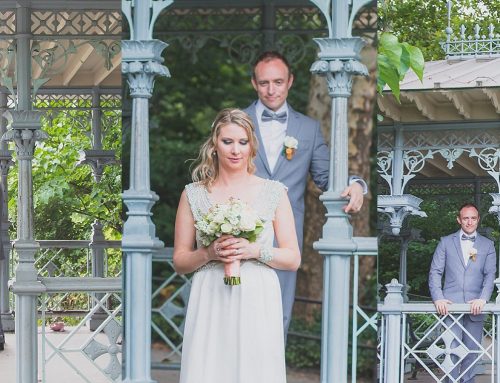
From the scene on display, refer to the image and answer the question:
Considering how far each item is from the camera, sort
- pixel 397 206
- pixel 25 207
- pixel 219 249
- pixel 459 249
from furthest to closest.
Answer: pixel 397 206
pixel 459 249
pixel 25 207
pixel 219 249

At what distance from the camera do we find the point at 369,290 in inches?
260

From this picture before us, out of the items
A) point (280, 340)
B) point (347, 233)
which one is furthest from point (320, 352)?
point (347, 233)

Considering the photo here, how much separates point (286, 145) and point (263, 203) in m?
0.34

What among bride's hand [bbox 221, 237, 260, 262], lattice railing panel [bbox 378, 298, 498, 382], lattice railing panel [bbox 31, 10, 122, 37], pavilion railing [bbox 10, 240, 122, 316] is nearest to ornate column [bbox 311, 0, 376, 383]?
bride's hand [bbox 221, 237, 260, 262]

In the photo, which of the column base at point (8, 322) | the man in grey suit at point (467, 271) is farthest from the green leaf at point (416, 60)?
the column base at point (8, 322)

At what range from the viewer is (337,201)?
6.54 metres

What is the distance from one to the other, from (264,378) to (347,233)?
88cm

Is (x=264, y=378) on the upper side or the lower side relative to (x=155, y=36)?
lower

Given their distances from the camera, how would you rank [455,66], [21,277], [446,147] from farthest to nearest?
[455,66] < [446,147] < [21,277]

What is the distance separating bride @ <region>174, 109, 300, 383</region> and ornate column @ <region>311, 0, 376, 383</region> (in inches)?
8.5

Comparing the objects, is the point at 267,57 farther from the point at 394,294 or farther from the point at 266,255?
the point at 394,294

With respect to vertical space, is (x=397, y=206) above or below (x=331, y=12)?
below

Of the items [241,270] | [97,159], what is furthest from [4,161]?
[241,270]

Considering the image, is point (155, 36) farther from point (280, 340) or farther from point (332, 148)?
point (280, 340)
